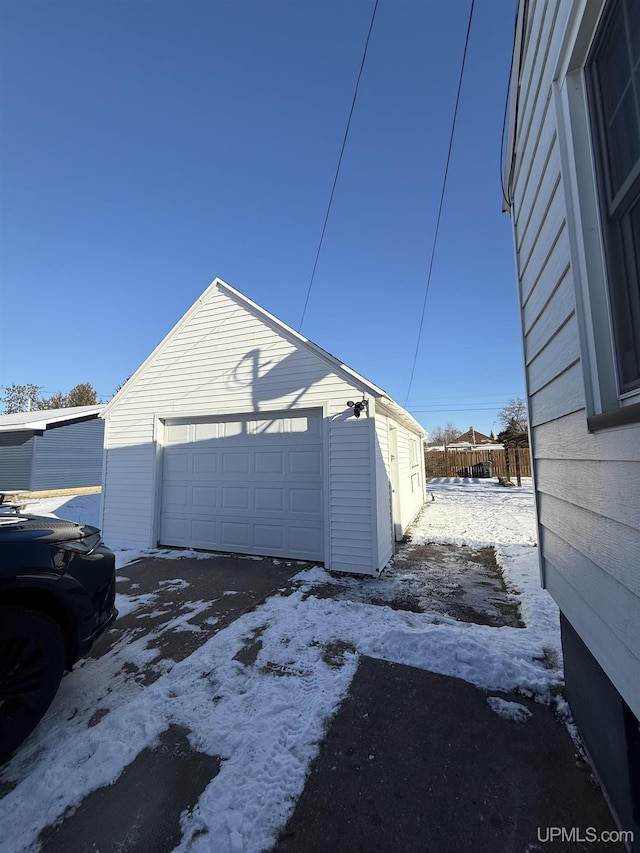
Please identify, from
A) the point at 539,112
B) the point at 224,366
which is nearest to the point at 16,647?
the point at 539,112

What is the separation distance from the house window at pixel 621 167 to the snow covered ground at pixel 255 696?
2.47m

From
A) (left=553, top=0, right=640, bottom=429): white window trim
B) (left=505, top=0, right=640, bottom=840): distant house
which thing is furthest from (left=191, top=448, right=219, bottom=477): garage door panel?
(left=553, top=0, right=640, bottom=429): white window trim

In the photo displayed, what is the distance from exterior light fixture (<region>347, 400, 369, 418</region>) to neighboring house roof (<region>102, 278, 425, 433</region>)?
0.20 meters

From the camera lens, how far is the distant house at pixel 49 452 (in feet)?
45.9

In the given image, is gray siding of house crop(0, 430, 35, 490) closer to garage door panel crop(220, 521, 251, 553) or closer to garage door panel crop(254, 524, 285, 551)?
garage door panel crop(220, 521, 251, 553)

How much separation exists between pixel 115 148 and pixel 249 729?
31.2 ft

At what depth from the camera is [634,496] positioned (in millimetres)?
1062

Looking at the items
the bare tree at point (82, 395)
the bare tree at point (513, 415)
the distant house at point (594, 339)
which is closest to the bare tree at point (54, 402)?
the bare tree at point (82, 395)

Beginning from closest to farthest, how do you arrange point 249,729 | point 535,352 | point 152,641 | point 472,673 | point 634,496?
point 634,496, point 249,729, point 535,352, point 472,673, point 152,641

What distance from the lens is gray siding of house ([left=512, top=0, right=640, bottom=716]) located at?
1151 mm

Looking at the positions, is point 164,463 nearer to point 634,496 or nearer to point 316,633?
point 316,633

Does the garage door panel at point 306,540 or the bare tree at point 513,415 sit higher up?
the bare tree at point 513,415

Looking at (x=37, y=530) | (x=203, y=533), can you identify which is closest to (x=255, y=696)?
(x=37, y=530)

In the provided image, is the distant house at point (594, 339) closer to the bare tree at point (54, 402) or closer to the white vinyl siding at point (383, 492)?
the white vinyl siding at point (383, 492)
